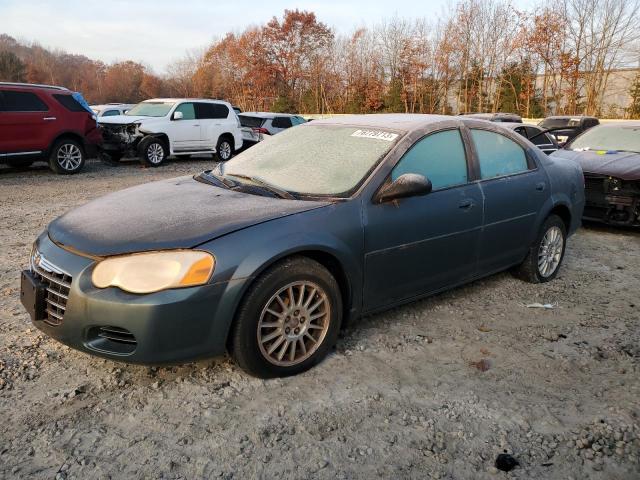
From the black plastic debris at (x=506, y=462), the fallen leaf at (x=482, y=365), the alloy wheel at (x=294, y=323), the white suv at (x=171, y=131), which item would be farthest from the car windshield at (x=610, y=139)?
the white suv at (x=171, y=131)

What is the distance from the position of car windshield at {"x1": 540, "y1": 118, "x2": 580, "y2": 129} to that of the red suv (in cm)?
1145

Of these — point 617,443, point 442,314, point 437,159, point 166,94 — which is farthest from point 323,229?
point 166,94

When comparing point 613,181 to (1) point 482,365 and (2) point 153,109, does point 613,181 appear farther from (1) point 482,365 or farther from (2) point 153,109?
(2) point 153,109

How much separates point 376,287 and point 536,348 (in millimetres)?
1176

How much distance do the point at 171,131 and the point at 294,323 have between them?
38.2 ft

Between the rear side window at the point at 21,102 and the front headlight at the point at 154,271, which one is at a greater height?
the rear side window at the point at 21,102

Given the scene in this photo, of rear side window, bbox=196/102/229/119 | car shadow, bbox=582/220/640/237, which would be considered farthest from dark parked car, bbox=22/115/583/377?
rear side window, bbox=196/102/229/119

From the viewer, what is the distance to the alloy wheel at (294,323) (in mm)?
3029

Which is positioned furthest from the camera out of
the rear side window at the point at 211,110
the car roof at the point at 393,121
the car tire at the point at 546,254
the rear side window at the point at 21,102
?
the rear side window at the point at 211,110

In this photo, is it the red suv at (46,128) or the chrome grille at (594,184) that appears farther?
the red suv at (46,128)

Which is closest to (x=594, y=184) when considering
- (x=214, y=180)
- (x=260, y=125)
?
(x=214, y=180)

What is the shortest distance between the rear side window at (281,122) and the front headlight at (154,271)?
14447mm

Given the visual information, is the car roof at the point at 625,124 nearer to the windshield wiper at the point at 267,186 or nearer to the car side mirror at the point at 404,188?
the car side mirror at the point at 404,188

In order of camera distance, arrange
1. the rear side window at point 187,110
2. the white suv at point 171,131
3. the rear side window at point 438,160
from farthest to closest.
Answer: the rear side window at point 187,110 → the white suv at point 171,131 → the rear side window at point 438,160
